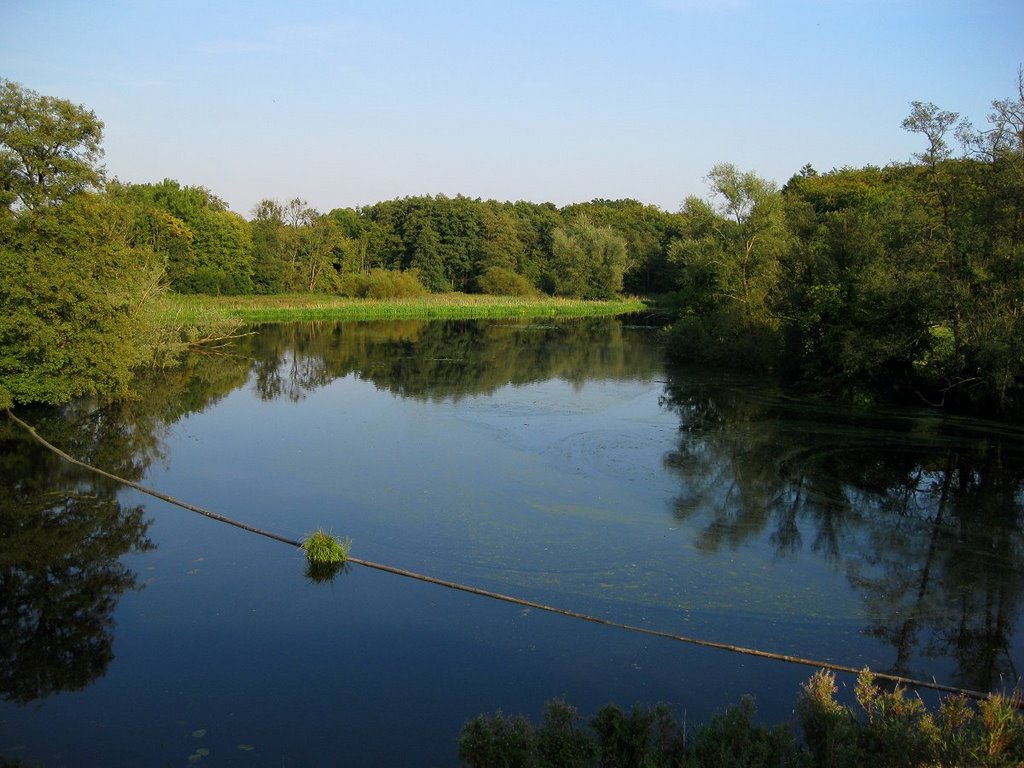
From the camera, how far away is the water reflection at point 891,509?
25.9 ft

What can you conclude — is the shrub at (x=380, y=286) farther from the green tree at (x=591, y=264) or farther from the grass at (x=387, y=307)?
the green tree at (x=591, y=264)

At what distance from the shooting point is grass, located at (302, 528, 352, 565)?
364 inches

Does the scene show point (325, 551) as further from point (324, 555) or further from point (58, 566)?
point (58, 566)

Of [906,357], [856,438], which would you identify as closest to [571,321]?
[906,357]

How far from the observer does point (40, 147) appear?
Result: 21.1 meters

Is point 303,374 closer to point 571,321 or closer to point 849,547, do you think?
point 849,547

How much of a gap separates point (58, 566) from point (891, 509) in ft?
35.0

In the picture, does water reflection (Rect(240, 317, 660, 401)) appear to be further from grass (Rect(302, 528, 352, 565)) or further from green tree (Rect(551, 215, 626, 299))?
green tree (Rect(551, 215, 626, 299))

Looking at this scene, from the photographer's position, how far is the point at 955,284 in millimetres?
17484

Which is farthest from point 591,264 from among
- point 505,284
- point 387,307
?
point 387,307

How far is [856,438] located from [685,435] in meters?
3.22

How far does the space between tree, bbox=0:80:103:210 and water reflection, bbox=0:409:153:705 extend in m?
9.19

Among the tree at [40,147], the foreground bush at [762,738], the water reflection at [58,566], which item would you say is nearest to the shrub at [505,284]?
the tree at [40,147]

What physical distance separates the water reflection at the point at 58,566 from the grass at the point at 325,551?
1.83 metres
